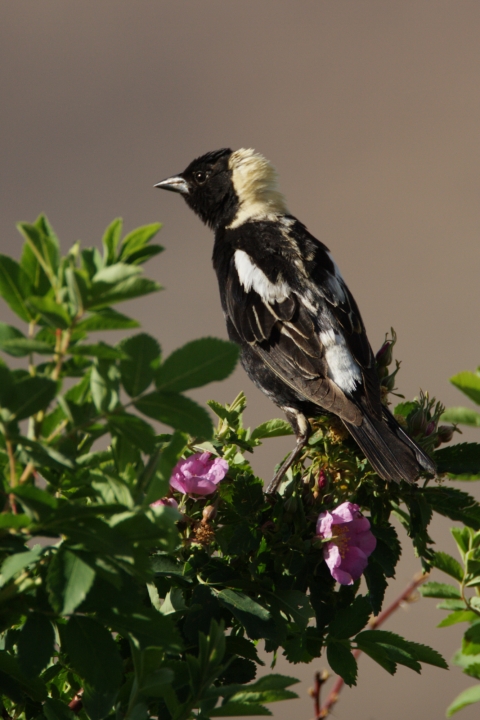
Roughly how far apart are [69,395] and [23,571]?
0.63 ft

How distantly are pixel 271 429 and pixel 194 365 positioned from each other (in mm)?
844

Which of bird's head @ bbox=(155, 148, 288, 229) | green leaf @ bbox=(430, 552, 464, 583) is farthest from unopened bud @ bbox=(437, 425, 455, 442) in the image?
bird's head @ bbox=(155, 148, 288, 229)

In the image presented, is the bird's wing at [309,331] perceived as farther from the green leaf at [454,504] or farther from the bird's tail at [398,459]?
the green leaf at [454,504]

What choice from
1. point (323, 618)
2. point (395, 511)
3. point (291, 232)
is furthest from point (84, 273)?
point (291, 232)

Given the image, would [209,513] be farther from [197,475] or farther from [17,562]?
[17,562]

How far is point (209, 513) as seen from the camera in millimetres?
1207

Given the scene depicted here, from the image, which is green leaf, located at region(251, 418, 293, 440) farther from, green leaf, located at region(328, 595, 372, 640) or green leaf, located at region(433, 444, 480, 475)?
green leaf, located at region(328, 595, 372, 640)

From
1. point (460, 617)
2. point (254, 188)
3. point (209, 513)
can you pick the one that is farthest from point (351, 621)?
point (254, 188)

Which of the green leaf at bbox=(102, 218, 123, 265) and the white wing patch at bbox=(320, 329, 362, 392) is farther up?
the white wing patch at bbox=(320, 329, 362, 392)

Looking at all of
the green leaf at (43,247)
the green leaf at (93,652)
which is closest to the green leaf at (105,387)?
the green leaf at (43,247)

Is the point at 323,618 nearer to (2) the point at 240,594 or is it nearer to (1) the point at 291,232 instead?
(2) the point at 240,594

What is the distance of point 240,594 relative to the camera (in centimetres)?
112

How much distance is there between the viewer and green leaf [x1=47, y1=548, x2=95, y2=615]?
25.2 inches

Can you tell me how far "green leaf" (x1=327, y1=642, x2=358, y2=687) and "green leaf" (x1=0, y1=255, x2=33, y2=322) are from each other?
76cm
